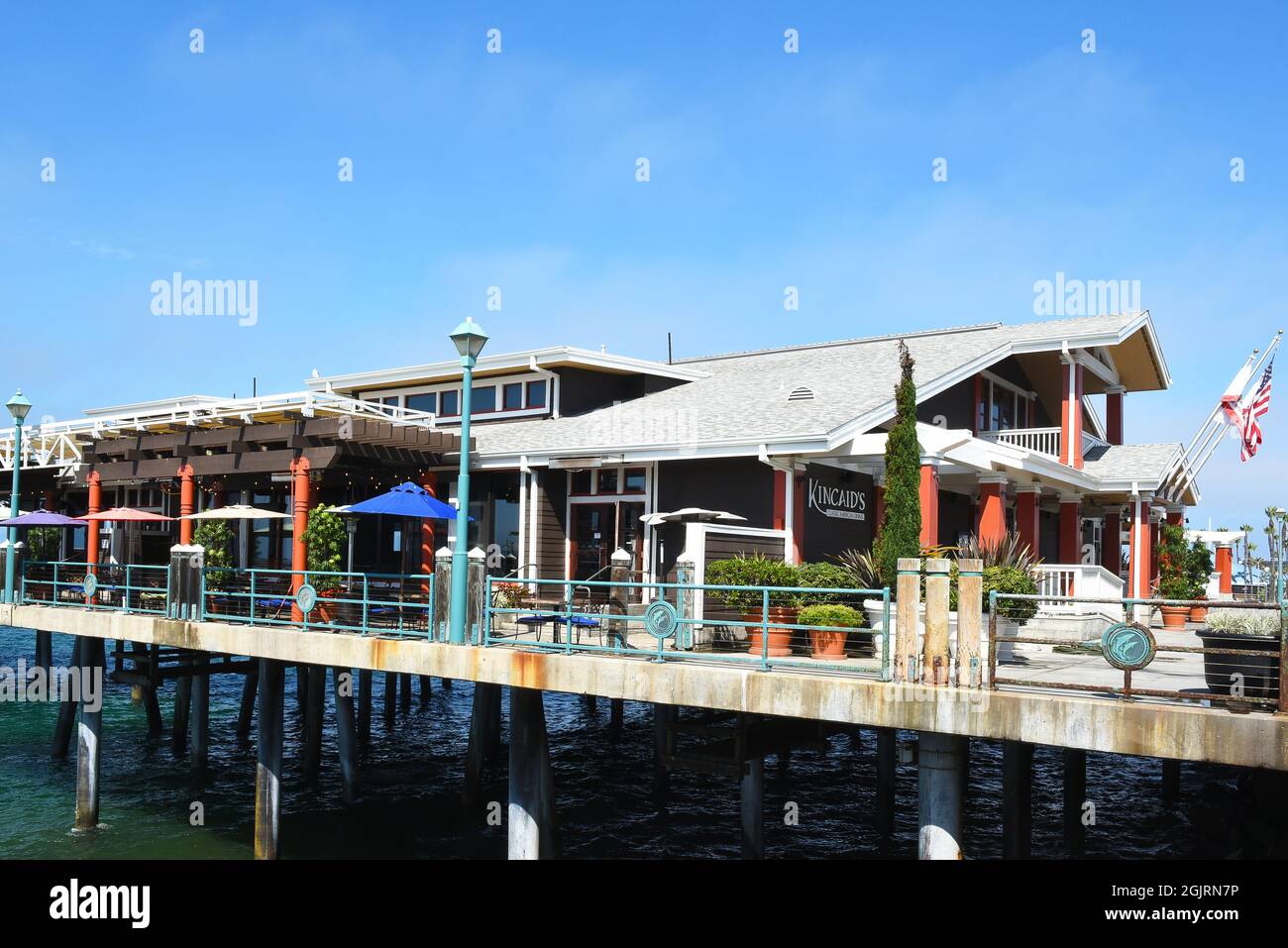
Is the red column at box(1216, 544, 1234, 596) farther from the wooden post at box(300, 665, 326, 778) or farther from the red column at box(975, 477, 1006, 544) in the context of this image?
the wooden post at box(300, 665, 326, 778)

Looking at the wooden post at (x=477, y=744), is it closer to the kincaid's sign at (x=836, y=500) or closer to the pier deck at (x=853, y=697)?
the pier deck at (x=853, y=697)

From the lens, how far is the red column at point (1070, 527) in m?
24.8

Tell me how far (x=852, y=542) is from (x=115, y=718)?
20.2m

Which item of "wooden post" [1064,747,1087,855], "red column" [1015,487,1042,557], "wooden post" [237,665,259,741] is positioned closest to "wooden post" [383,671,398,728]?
"wooden post" [237,665,259,741]

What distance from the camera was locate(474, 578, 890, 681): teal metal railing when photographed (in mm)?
11305

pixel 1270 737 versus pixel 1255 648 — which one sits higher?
pixel 1255 648

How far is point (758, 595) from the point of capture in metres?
15.1

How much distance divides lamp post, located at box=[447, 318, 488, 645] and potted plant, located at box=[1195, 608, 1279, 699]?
26.1ft

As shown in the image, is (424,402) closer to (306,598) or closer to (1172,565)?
(306,598)

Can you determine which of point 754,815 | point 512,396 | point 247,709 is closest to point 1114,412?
point 512,396

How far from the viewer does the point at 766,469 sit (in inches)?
754

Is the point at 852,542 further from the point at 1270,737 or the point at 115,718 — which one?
the point at 115,718

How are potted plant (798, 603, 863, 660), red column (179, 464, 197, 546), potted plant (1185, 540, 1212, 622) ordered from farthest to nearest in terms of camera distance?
1. potted plant (1185, 540, 1212, 622)
2. red column (179, 464, 197, 546)
3. potted plant (798, 603, 863, 660)
